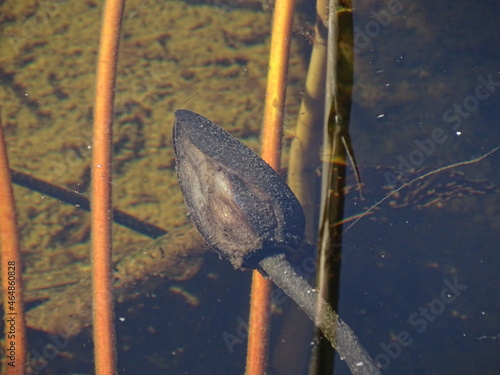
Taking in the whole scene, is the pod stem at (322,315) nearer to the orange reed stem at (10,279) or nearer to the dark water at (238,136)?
the dark water at (238,136)

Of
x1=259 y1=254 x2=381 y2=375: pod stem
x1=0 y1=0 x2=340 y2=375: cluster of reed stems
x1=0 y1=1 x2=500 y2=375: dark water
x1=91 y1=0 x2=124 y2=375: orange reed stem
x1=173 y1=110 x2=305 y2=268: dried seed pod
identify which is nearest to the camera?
x1=259 y1=254 x2=381 y2=375: pod stem

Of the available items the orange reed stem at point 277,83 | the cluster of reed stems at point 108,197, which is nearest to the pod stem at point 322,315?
the cluster of reed stems at point 108,197

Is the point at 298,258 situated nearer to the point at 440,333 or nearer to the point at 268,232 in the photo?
the point at 268,232

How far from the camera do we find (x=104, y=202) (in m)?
2.48

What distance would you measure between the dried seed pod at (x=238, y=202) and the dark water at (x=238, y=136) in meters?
0.99

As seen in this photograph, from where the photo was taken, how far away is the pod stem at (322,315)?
149 cm

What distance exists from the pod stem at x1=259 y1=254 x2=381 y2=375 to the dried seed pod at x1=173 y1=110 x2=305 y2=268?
8 centimetres

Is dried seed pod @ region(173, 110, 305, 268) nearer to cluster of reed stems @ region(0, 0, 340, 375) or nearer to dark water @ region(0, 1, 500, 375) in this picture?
cluster of reed stems @ region(0, 0, 340, 375)

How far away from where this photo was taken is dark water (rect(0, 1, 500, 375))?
275cm

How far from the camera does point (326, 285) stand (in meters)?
1.96

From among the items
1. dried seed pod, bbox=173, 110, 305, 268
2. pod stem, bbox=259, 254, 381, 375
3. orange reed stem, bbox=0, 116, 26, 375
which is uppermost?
dried seed pod, bbox=173, 110, 305, 268

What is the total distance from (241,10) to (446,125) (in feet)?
5.56

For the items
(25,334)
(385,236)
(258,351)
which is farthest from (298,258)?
(25,334)

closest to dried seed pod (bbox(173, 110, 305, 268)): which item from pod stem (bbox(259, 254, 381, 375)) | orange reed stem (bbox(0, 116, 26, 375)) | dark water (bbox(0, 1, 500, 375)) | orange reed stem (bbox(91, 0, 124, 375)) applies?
pod stem (bbox(259, 254, 381, 375))
